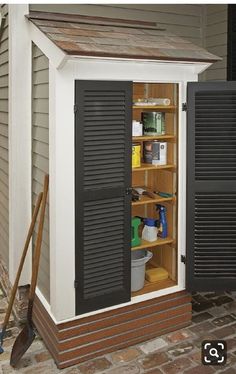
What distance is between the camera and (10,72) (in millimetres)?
3486

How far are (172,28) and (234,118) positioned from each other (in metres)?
1.33

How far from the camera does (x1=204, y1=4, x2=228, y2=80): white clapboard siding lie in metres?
4.39

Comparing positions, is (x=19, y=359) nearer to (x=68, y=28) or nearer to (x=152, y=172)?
(x=152, y=172)

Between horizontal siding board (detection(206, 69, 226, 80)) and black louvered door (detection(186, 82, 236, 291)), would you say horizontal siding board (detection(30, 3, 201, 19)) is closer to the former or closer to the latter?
horizontal siding board (detection(206, 69, 226, 80))

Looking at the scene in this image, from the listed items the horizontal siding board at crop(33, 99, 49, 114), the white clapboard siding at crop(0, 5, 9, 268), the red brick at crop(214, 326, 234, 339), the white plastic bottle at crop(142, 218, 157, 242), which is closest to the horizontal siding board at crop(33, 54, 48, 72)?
the horizontal siding board at crop(33, 99, 49, 114)

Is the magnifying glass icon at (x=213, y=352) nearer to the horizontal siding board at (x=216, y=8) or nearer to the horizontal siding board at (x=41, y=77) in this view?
the horizontal siding board at (x=41, y=77)

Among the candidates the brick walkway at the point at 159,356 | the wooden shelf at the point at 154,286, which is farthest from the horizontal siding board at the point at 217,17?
the brick walkway at the point at 159,356

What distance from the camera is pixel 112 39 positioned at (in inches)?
128

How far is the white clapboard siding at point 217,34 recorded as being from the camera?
14.4 ft

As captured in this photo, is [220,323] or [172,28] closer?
[220,323]

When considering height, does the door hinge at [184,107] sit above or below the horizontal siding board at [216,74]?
below

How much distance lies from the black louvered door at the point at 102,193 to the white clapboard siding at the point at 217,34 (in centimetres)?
168

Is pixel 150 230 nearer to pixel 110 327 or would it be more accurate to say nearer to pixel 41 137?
pixel 110 327

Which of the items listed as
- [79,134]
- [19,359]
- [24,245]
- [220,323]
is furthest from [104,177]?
[220,323]
